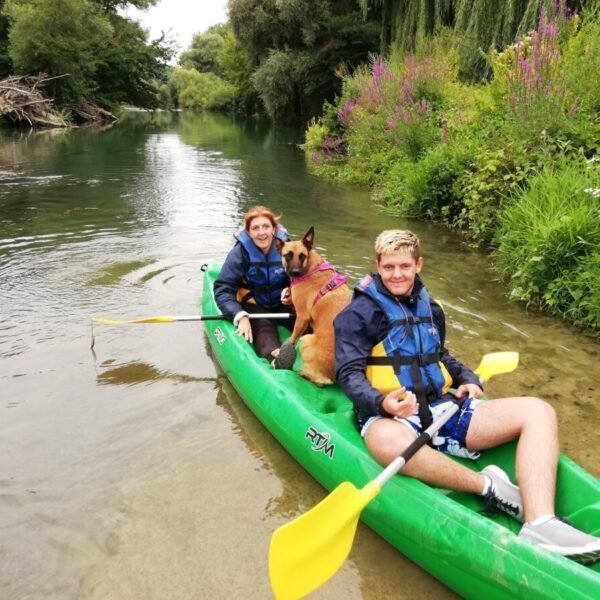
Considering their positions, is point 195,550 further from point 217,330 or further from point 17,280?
point 17,280

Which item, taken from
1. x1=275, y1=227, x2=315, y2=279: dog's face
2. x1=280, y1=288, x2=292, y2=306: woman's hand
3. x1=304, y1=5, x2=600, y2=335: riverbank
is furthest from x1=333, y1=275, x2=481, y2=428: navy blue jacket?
x1=304, y1=5, x2=600, y2=335: riverbank

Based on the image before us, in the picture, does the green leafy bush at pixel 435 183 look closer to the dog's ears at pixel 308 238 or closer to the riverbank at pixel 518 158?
the riverbank at pixel 518 158

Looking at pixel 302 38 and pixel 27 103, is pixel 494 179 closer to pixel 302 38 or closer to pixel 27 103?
pixel 302 38

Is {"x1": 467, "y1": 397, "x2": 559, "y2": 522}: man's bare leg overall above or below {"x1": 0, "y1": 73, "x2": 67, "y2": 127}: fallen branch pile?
below

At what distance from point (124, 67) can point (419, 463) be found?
38490 millimetres

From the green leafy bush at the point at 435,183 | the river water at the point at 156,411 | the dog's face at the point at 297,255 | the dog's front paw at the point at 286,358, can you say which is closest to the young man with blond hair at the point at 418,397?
the river water at the point at 156,411

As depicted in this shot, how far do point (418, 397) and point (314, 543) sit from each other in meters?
0.90

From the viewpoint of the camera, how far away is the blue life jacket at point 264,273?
434 cm

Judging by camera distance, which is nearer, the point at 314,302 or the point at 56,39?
the point at 314,302

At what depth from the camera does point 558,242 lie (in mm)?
5152

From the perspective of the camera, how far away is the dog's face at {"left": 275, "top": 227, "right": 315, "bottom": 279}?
3795 millimetres

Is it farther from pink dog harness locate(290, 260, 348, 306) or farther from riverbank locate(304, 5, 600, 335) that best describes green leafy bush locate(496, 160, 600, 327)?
pink dog harness locate(290, 260, 348, 306)

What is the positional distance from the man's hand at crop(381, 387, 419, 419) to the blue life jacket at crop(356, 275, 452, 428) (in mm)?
189

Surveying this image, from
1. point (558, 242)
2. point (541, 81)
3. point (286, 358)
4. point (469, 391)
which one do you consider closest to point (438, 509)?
point (469, 391)
